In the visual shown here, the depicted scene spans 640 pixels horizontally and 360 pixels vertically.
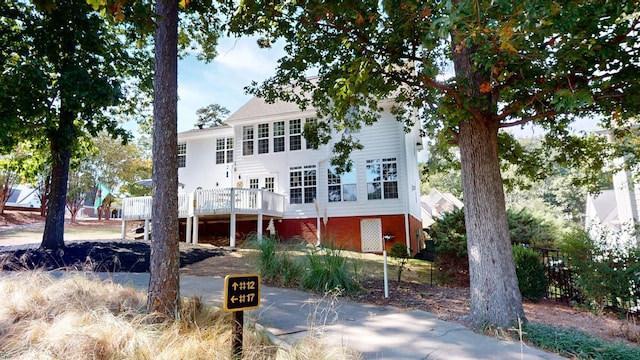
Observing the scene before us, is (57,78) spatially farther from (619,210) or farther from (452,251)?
(619,210)

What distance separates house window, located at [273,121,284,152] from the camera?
19.0 m

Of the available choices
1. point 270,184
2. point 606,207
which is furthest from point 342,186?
point 606,207

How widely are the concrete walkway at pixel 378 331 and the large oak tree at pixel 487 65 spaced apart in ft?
2.44

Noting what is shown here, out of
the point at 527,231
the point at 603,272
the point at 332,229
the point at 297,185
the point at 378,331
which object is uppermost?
the point at 297,185

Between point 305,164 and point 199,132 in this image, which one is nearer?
point 305,164

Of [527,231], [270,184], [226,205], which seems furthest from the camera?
[270,184]

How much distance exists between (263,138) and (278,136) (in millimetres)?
838

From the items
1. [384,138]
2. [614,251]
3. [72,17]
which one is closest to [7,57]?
[72,17]

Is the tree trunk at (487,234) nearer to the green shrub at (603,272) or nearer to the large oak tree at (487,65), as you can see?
the large oak tree at (487,65)

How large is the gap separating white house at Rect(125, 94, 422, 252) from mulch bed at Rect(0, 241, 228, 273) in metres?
3.76

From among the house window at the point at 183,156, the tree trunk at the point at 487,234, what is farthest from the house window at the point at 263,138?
the tree trunk at the point at 487,234

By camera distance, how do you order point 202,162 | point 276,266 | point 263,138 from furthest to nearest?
point 202,162 → point 263,138 → point 276,266

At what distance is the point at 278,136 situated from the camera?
62.5 ft

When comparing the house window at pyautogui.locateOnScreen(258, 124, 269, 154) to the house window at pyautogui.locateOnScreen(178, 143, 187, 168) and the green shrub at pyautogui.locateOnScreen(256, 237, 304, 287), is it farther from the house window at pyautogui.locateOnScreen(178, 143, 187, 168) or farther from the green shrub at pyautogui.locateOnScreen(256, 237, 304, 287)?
the green shrub at pyautogui.locateOnScreen(256, 237, 304, 287)
